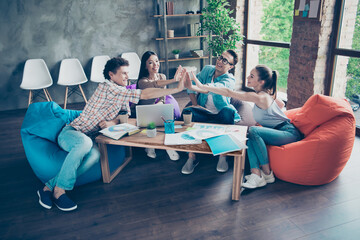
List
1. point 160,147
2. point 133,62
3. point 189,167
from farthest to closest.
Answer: point 133,62 → point 189,167 → point 160,147

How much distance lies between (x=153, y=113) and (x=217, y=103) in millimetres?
913

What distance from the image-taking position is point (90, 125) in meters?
2.73

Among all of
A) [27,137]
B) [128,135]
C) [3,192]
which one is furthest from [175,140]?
[3,192]

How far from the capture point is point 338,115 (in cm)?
263

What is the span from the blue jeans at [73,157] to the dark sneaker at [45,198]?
2.3 inches

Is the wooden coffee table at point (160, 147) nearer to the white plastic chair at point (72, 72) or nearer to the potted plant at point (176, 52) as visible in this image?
the white plastic chair at point (72, 72)

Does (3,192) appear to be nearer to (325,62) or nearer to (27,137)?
(27,137)

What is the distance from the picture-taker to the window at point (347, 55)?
3779 millimetres

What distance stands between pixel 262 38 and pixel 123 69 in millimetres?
3812

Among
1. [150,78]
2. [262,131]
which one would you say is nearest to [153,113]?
[150,78]

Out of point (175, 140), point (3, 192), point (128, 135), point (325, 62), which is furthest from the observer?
point (325, 62)

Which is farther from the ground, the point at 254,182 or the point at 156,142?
the point at 156,142

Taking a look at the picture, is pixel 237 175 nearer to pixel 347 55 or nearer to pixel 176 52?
A: pixel 347 55

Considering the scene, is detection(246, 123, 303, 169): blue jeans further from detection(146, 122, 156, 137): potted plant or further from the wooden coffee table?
detection(146, 122, 156, 137): potted plant
